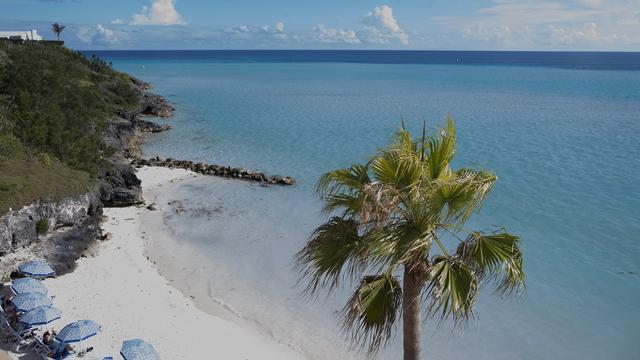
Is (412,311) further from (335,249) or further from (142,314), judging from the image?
(142,314)

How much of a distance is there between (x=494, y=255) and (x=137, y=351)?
976cm

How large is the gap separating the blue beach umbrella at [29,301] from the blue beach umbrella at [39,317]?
0.66ft

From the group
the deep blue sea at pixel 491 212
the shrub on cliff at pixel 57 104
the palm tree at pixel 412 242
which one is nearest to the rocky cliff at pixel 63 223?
the shrub on cliff at pixel 57 104

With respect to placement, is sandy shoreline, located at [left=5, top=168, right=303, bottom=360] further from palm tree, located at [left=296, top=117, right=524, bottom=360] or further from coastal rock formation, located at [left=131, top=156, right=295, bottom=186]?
coastal rock formation, located at [left=131, top=156, right=295, bottom=186]

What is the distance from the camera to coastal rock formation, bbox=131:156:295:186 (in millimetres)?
32522

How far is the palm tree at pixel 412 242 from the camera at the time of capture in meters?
6.10

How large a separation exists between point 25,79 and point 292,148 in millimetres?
19074

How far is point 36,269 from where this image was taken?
17.0 metres

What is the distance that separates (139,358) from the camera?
12.8 meters

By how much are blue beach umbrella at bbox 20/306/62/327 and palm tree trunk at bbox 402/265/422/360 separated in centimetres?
1124

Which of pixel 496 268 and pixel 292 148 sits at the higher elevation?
pixel 496 268

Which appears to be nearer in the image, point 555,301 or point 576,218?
point 555,301

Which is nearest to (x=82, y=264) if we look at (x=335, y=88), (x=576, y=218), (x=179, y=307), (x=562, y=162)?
(x=179, y=307)

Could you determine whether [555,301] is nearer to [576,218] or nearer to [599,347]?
[599,347]
